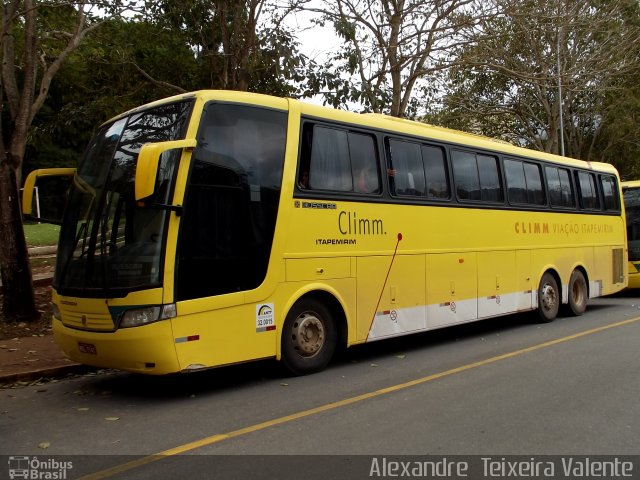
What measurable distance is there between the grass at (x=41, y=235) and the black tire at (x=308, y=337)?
1692cm

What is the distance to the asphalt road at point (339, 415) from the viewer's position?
4.57m

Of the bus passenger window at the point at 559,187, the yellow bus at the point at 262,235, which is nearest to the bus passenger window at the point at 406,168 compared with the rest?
the yellow bus at the point at 262,235

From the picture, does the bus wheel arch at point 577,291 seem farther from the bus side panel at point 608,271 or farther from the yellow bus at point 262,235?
the yellow bus at point 262,235

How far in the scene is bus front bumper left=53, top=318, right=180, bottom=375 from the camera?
5910 mm

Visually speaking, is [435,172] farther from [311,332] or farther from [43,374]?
[43,374]

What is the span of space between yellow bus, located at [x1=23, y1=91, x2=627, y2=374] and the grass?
1614 cm

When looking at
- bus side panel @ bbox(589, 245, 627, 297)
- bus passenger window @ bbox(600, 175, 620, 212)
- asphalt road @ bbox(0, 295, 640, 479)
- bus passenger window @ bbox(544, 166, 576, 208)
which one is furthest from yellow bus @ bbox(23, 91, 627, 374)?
bus passenger window @ bbox(600, 175, 620, 212)

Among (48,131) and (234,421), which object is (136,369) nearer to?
(234,421)

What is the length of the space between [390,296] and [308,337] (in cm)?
160

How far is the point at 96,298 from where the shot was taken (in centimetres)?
618

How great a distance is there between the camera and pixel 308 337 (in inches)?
292

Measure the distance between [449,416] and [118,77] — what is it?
11.5 m

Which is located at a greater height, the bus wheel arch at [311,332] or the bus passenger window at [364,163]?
the bus passenger window at [364,163]

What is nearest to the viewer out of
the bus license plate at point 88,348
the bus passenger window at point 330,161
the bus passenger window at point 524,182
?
the bus license plate at point 88,348
